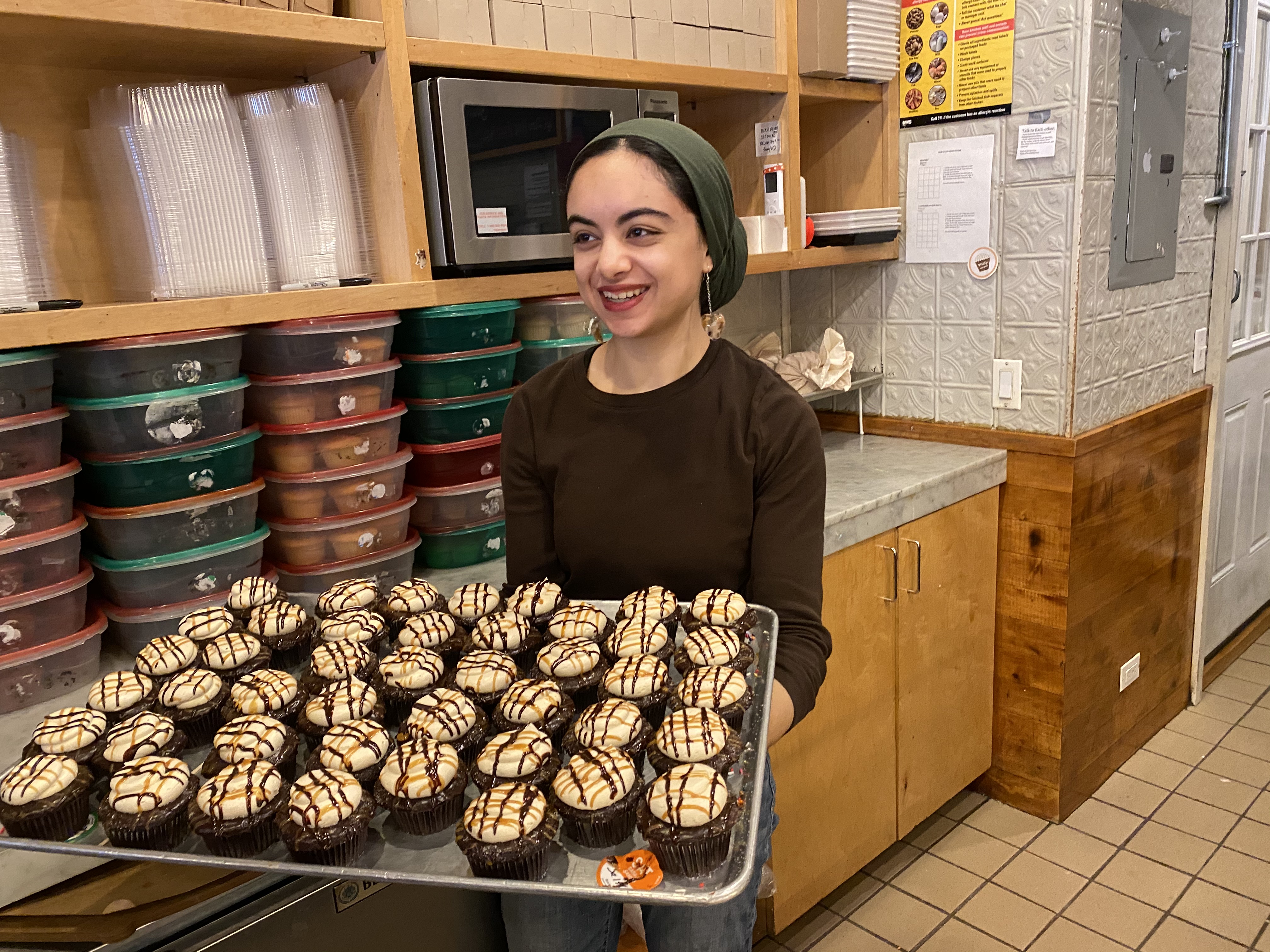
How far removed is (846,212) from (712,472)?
1.42 meters

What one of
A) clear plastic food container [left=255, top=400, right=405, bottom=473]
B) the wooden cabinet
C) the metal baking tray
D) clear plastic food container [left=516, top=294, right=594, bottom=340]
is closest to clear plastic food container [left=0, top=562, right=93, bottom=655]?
clear plastic food container [left=255, top=400, right=405, bottom=473]

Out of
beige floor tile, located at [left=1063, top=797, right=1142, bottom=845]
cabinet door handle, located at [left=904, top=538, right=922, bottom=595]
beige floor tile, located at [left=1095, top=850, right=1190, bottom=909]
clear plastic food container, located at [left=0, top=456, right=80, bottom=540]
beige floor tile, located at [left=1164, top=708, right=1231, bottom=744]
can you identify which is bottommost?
beige floor tile, located at [left=1164, top=708, right=1231, bottom=744]

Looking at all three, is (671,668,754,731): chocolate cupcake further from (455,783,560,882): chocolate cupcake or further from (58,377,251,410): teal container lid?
(58,377,251,410): teal container lid

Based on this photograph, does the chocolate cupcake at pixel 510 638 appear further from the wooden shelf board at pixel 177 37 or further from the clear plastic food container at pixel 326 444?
the wooden shelf board at pixel 177 37

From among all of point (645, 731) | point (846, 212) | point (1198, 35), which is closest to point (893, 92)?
point (846, 212)

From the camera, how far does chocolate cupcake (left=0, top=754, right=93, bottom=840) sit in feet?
3.25

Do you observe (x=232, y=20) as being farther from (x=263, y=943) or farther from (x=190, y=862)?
(x=263, y=943)

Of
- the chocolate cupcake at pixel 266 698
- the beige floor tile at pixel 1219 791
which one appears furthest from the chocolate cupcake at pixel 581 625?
the beige floor tile at pixel 1219 791

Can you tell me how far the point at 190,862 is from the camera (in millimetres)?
891

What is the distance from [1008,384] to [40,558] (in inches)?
85.5

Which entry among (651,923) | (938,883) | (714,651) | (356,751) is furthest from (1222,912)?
(356,751)

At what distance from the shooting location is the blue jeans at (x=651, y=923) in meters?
1.24

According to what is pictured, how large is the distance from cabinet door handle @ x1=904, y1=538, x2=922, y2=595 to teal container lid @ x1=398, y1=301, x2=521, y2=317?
1.13 metres

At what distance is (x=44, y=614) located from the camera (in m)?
1.36
